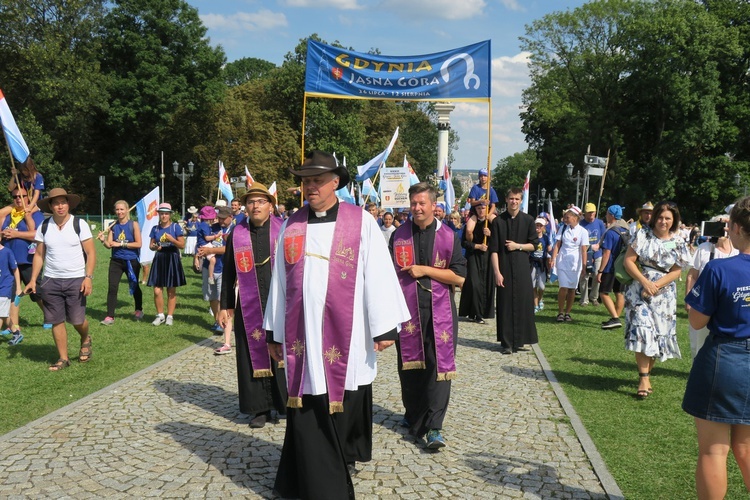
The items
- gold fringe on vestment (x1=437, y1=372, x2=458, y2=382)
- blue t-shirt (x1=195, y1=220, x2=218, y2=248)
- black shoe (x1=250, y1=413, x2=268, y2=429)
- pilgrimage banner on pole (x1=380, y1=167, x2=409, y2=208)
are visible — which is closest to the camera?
gold fringe on vestment (x1=437, y1=372, x2=458, y2=382)

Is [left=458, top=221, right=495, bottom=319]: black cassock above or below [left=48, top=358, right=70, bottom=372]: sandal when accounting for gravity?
above

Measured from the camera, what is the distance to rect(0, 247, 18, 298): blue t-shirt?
8969 millimetres

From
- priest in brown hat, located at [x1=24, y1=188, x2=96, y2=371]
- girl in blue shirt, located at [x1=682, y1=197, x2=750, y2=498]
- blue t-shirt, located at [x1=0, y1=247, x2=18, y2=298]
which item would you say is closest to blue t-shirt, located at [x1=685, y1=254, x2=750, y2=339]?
girl in blue shirt, located at [x1=682, y1=197, x2=750, y2=498]

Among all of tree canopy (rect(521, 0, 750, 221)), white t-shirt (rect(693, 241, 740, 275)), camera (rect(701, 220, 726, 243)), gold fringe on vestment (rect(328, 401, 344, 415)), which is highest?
tree canopy (rect(521, 0, 750, 221))

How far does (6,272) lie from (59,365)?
1.83 meters

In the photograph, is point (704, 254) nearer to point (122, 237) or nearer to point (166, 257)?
point (166, 257)

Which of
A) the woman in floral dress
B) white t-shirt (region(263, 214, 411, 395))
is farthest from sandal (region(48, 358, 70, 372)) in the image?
the woman in floral dress

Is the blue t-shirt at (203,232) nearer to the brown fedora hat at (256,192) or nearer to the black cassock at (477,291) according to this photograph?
the black cassock at (477,291)

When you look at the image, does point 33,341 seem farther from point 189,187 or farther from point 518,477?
point 189,187

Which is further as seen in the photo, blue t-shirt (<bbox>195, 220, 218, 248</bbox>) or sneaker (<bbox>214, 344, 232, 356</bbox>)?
blue t-shirt (<bbox>195, 220, 218, 248</bbox>)

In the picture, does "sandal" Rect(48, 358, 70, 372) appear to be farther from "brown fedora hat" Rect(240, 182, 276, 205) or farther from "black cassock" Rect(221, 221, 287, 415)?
"brown fedora hat" Rect(240, 182, 276, 205)

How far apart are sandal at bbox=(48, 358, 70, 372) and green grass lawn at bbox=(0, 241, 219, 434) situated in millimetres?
63

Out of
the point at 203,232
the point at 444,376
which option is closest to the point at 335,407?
the point at 444,376

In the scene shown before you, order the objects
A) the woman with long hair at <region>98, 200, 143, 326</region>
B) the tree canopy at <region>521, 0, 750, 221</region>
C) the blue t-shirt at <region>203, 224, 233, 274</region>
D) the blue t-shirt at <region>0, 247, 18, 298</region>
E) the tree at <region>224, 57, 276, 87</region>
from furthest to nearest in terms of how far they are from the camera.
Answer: the tree at <region>224, 57, 276, 87</region>
the tree canopy at <region>521, 0, 750, 221</region>
the woman with long hair at <region>98, 200, 143, 326</region>
the blue t-shirt at <region>203, 224, 233, 274</region>
the blue t-shirt at <region>0, 247, 18, 298</region>
